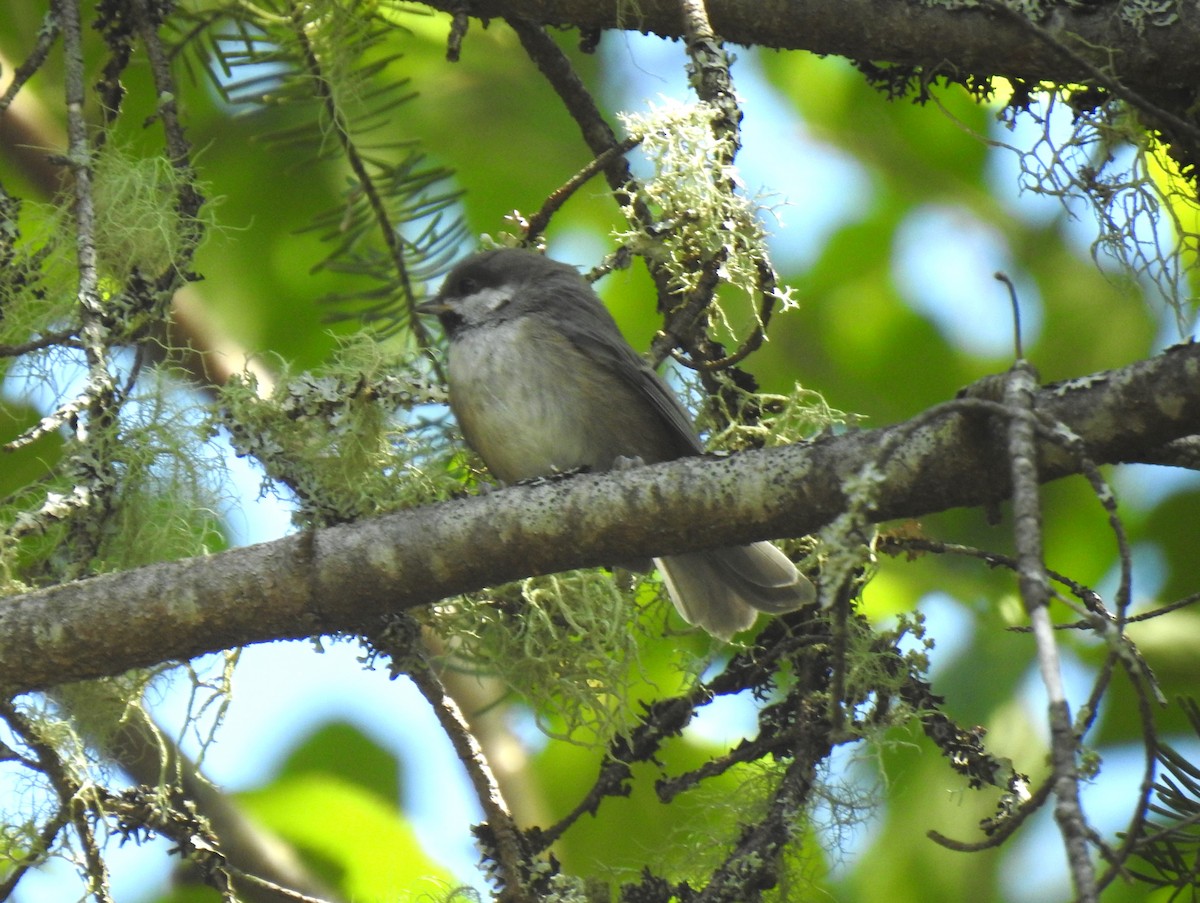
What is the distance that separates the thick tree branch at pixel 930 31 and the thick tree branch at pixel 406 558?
1136mm

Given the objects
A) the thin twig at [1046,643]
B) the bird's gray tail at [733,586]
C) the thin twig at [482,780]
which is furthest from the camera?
the bird's gray tail at [733,586]

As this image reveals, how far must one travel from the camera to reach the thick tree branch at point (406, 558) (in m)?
2.22

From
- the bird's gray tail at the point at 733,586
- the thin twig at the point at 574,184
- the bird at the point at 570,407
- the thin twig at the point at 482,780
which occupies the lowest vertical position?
the thin twig at the point at 482,780

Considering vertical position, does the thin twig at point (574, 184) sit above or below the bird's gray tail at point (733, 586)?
above

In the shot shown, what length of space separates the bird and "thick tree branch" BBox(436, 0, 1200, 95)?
0.71m

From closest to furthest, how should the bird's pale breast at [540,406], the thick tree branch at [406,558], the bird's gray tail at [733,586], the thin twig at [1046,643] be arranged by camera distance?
the thin twig at [1046,643] < the thick tree branch at [406,558] < the bird's gray tail at [733,586] < the bird's pale breast at [540,406]

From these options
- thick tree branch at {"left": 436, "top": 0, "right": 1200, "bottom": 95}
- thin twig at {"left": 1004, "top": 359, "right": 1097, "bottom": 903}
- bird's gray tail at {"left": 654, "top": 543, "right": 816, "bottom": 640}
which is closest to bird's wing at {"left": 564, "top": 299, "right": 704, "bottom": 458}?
bird's gray tail at {"left": 654, "top": 543, "right": 816, "bottom": 640}

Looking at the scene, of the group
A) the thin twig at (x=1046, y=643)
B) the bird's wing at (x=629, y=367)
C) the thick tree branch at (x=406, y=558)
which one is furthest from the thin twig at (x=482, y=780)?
the thin twig at (x=1046, y=643)

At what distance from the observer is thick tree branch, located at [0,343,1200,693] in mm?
2225

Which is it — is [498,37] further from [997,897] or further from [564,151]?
[997,897]

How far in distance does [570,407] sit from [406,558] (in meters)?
1.11

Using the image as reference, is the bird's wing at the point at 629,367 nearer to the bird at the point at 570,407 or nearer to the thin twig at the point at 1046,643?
the bird at the point at 570,407

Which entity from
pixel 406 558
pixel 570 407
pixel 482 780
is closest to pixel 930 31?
pixel 570 407

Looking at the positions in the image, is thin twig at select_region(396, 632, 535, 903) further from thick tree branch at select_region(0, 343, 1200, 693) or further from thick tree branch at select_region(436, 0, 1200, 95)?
thick tree branch at select_region(436, 0, 1200, 95)
